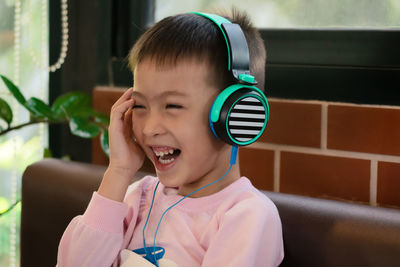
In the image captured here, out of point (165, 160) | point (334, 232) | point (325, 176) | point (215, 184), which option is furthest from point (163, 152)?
point (325, 176)

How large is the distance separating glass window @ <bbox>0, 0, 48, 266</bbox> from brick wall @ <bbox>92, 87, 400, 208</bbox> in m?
0.82

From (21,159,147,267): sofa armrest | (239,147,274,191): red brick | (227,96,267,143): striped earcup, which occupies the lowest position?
(21,159,147,267): sofa armrest

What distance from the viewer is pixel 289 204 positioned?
1148mm

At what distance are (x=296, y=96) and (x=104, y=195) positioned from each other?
0.55 metres

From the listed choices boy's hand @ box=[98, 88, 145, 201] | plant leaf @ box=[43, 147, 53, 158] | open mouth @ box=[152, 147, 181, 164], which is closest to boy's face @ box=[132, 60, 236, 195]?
open mouth @ box=[152, 147, 181, 164]

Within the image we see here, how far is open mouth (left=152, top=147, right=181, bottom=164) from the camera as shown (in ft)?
3.50

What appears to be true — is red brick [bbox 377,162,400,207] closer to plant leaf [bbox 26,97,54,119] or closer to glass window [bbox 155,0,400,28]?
glass window [bbox 155,0,400,28]

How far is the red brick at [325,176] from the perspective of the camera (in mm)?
1307

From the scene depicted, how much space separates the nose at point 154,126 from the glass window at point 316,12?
2.04 feet

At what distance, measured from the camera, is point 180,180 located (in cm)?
106

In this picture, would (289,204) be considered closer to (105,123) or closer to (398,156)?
(398,156)

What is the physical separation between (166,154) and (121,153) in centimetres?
14

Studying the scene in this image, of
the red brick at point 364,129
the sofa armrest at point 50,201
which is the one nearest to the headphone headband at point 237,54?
the red brick at point 364,129

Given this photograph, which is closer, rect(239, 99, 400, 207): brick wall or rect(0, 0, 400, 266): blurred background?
rect(239, 99, 400, 207): brick wall
